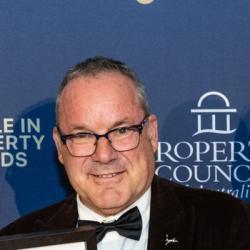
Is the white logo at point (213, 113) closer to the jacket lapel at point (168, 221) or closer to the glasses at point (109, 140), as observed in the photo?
the jacket lapel at point (168, 221)

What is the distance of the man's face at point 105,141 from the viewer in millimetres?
2068

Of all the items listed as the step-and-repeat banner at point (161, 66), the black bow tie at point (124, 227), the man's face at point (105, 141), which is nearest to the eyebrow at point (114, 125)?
the man's face at point (105, 141)

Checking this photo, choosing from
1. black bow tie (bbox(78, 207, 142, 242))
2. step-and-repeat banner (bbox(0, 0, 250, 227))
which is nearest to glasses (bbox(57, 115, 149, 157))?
black bow tie (bbox(78, 207, 142, 242))

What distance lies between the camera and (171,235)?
7.17 ft

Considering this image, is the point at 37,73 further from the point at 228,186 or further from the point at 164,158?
the point at 228,186

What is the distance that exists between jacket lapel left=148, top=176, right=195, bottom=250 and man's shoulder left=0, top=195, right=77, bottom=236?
0.32m

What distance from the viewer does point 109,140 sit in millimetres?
2061

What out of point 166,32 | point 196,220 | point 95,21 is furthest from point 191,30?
point 196,220

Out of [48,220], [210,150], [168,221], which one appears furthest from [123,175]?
[210,150]

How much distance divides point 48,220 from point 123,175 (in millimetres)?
428

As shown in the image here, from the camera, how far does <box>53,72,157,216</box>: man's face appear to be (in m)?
2.07

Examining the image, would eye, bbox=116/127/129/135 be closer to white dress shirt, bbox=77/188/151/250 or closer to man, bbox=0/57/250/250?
man, bbox=0/57/250/250

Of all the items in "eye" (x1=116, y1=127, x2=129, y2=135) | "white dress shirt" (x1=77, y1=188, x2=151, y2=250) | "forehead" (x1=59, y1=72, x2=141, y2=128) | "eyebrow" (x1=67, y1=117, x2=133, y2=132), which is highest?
"forehead" (x1=59, y1=72, x2=141, y2=128)

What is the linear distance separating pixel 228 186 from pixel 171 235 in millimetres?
713
